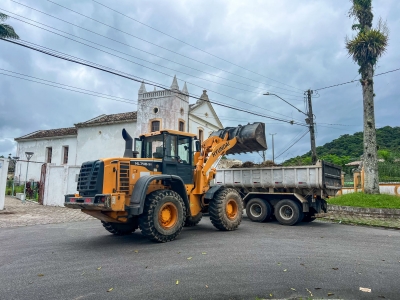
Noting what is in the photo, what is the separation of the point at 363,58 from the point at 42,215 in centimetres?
1797

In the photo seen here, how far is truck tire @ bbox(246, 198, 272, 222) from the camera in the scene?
39.2 feet

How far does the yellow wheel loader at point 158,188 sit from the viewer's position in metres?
7.09

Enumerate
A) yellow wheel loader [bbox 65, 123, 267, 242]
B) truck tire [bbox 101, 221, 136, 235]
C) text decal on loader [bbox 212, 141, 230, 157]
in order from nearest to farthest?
yellow wheel loader [bbox 65, 123, 267, 242] < truck tire [bbox 101, 221, 136, 235] < text decal on loader [bbox 212, 141, 230, 157]

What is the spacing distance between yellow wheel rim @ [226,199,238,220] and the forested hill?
3150cm

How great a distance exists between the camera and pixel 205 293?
4.29 metres

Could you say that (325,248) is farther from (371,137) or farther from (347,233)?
(371,137)

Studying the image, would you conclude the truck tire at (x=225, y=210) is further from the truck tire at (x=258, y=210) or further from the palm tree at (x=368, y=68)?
the palm tree at (x=368, y=68)

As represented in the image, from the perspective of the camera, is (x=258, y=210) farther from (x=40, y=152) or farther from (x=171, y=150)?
(x=40, y=152)

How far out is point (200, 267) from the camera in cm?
545

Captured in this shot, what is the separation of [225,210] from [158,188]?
2265 millimetres

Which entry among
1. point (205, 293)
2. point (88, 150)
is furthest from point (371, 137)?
point (88, 150)

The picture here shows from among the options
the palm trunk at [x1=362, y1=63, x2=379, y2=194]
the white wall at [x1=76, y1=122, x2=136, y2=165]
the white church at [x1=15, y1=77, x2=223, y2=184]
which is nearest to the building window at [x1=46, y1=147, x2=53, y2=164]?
the white church at [x1=15, y1=77, x2=223, y2=184]

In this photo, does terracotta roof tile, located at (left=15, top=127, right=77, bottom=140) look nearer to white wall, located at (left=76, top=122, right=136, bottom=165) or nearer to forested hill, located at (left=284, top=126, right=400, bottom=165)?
white wall, located at (left=76, top=122, right=136, bottom=165)

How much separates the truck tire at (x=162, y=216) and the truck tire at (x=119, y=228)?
1.61 m
